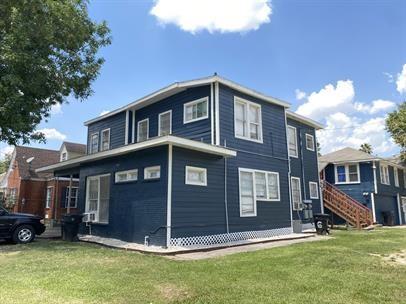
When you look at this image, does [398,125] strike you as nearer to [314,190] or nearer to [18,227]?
[314,190]

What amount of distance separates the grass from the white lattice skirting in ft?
5.92

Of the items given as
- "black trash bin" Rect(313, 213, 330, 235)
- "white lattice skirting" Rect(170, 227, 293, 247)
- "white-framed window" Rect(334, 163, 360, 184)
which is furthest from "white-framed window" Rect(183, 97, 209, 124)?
"white-framed window" Rect(334, 163, 360, 184)

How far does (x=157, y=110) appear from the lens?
15.3 meters

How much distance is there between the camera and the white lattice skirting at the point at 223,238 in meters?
10.8

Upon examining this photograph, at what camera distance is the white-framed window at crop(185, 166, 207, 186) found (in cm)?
1134

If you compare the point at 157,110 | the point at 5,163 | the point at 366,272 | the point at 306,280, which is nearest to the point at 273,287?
the point at 306,280

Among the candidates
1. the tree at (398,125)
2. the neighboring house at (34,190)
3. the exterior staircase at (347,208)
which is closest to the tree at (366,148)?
the tree at (398,125)

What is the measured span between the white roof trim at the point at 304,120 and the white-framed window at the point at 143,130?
720cm

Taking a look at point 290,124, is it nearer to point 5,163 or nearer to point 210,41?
point 210,41

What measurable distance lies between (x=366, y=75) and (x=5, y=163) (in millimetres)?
55435

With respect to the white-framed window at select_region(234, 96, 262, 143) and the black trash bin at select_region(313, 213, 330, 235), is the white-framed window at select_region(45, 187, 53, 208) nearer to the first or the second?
the white-framed window at select_region(234, 96, 262, 143)

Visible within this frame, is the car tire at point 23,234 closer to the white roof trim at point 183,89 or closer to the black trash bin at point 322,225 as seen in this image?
the white roof trim at point 183,89

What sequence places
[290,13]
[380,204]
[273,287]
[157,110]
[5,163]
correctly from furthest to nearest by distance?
1. [5,163]
2. [380,204]
3. [157,110]
4. [290,13]
5. [273,287]

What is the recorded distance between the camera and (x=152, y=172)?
37.6 ft
